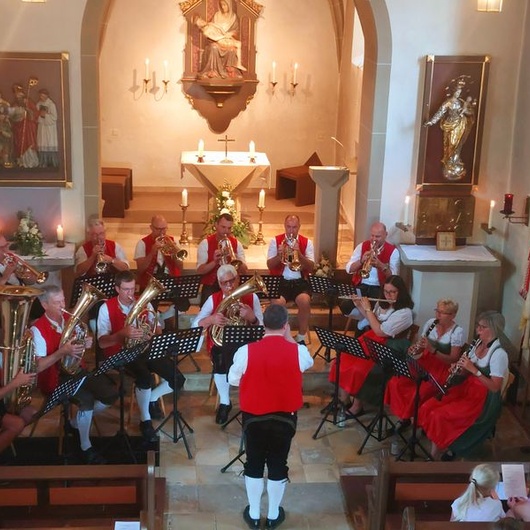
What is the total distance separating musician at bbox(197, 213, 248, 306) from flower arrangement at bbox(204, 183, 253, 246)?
78.4 inches

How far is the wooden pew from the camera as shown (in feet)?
20.1

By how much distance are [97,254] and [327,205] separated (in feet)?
9.50

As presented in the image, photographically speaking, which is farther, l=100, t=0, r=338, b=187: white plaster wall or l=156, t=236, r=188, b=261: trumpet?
l=100, t=0, r=338, b=187: white plaster wall

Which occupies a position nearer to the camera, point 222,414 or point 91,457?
point 91,457

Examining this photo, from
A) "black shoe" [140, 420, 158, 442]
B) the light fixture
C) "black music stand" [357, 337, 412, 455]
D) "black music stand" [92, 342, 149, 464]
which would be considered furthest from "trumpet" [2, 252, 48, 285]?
the light fixture

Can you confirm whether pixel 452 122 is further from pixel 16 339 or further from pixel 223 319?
pixel 16 339

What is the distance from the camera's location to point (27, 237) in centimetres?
986

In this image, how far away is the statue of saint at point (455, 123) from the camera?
990 centimetres

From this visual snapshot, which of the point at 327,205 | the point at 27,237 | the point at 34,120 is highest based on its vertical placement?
the point at 34,120

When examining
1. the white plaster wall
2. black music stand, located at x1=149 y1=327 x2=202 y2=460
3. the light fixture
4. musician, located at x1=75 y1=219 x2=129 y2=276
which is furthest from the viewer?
the white plaster wall

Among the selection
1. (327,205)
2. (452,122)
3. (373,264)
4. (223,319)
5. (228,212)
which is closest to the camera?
(223,319)

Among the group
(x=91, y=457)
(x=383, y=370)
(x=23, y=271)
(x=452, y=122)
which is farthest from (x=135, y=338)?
(x=452, y=122)

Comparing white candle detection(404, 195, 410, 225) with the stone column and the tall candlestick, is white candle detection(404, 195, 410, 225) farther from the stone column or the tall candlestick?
the stone column

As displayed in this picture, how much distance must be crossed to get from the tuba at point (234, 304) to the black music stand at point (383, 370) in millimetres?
1136
